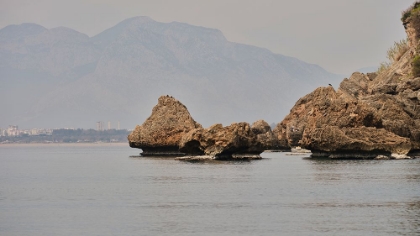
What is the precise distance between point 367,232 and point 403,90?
243 feet

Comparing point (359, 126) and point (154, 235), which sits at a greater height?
point (359, 126)

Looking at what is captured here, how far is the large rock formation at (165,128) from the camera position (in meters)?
123

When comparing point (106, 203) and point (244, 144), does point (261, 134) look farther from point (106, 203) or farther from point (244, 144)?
point (106, 203)

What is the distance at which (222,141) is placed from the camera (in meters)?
101

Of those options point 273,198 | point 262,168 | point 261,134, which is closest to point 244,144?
point 262,168

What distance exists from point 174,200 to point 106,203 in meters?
4.50

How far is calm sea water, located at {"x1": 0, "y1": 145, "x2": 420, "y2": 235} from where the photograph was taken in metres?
47.2

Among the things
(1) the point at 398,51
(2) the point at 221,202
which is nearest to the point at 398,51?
(1) the point at 398,51

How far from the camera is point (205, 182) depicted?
7550 cm

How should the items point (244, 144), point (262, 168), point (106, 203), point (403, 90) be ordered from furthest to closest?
point (403, 90)
point (244, 144)
point (262, 168)
point (106, 203)

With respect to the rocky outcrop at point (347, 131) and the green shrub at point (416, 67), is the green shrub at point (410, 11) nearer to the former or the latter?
the green shrub at point (416, 67)

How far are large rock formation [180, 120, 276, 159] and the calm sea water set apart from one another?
29.8 ft

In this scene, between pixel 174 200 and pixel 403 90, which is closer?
pixel 174 200

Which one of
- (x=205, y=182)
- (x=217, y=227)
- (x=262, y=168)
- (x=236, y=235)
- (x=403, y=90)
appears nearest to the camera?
(x=236, y=235)
